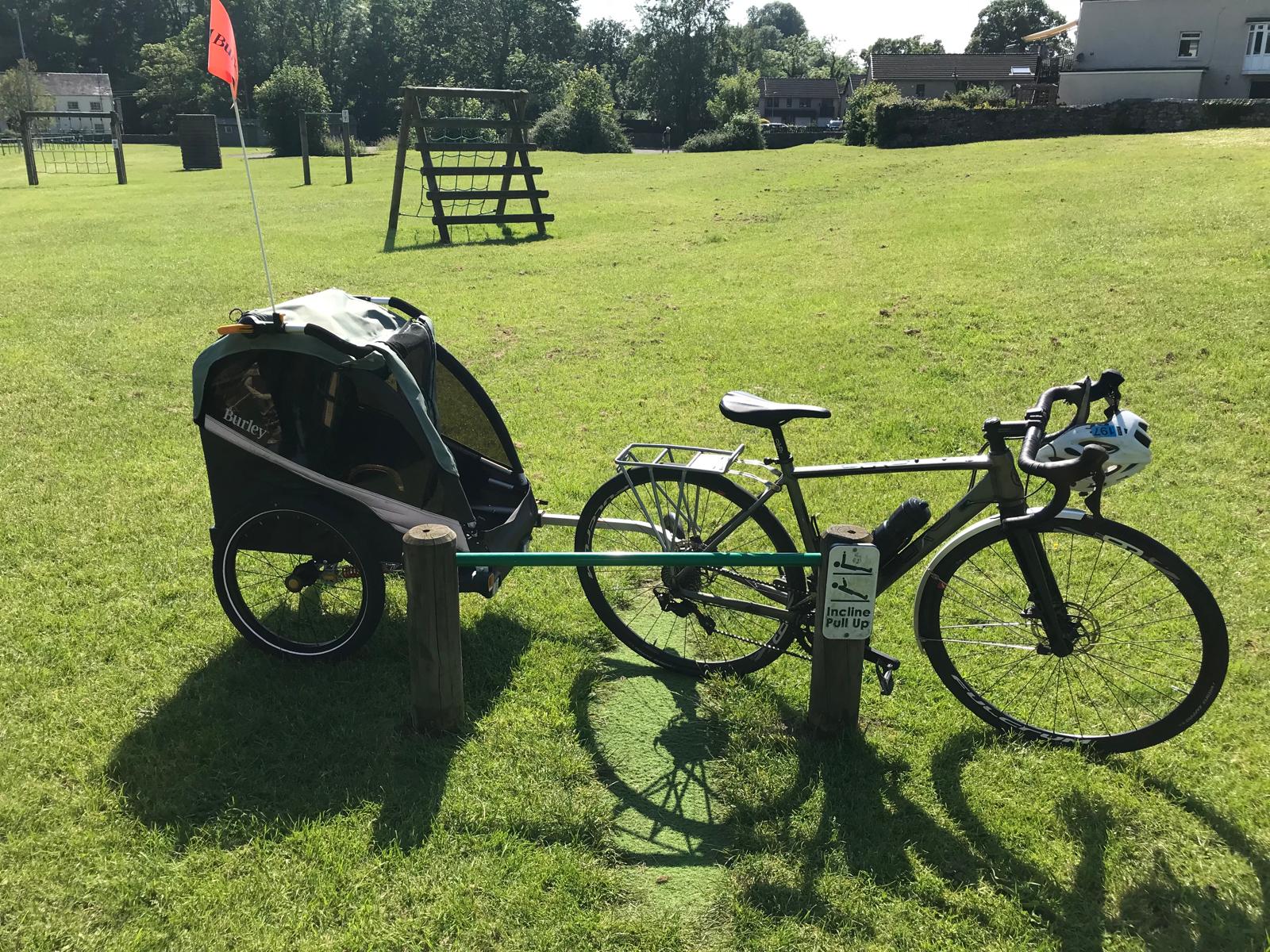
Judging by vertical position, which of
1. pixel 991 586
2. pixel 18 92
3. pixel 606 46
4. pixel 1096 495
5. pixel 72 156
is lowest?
pixel 991 586

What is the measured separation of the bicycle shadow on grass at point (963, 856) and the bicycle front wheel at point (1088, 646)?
0.26 m

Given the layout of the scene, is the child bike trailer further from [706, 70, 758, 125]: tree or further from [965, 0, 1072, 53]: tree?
[965, 0, 1072, 53]: tree

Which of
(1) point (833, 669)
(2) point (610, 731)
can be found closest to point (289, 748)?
(2) point (610, 731)

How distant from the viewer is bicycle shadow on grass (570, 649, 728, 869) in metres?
3.16

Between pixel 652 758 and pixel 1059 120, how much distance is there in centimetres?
3324

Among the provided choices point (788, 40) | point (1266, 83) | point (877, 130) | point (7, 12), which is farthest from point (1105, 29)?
point (788, 40)

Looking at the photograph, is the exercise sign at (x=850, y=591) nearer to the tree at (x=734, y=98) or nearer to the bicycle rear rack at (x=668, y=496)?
the bicycle rear rack at (x=668, y=496)

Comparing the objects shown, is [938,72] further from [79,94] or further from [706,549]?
[79,94]

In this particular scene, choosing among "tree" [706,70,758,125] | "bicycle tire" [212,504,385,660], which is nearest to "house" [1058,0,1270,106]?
"tree" [706,70,758,125]

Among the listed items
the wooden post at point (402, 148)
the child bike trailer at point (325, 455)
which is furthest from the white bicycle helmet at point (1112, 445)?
the wooden post at point (402, 148)

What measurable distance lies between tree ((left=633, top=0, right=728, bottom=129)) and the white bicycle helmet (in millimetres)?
71515

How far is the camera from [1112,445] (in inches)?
119

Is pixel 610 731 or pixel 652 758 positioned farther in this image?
pixel 610 731

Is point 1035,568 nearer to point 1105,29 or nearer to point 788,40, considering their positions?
point 1105,29
